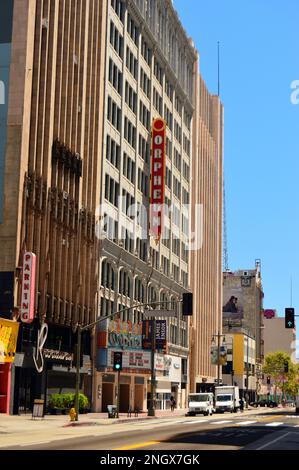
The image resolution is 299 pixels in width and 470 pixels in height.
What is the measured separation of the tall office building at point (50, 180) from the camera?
53.1 metres

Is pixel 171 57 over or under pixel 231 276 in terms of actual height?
over

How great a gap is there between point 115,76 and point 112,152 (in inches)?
297

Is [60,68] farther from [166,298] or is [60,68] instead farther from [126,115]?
[166,298]

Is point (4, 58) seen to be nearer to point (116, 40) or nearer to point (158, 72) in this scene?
point (116, 40)

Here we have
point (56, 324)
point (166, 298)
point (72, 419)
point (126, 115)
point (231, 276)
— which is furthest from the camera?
point (231, 276)

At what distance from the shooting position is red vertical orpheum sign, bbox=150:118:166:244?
86.9 metres

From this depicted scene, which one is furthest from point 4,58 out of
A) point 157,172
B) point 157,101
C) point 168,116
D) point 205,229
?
point 205,229

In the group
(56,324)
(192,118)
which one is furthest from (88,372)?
→ (192,118)

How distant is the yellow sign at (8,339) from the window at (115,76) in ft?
102

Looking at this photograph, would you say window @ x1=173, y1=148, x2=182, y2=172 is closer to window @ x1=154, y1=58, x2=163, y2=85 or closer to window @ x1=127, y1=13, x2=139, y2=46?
window @ x1=154, y1=58, x2=163, y2=85

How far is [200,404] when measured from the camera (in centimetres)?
7306

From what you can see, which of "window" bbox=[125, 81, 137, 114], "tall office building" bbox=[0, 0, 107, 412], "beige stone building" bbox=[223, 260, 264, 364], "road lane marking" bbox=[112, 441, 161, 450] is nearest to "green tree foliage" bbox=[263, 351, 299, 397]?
"beige stone building" bbox=[223, 260, 264, 364]

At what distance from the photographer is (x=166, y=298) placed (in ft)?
315
